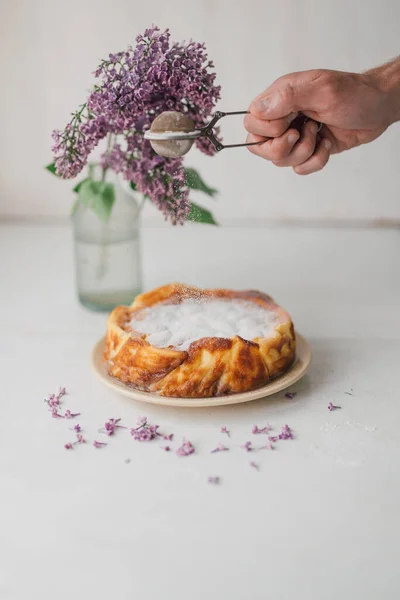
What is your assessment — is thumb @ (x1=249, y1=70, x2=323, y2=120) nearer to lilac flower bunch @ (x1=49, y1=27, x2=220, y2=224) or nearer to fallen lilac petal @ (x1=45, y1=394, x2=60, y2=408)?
lilac flower bunch @ (x1=49, y1=27, x2=220, y2=224)

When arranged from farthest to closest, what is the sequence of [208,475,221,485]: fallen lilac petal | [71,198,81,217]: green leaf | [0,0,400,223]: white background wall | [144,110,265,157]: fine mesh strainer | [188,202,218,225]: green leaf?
1. [0,0,400,223]: white background wall
2. [71,198,81,217]: green leaf
3. [188,202,218,225]: green leaf
4. [144,110,265,157]: fine mesh strainer
5. [208,475,221,485]: fallen lilac petal

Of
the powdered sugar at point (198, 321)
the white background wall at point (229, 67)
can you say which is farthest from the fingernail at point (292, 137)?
the white background wall at point (229, 67)

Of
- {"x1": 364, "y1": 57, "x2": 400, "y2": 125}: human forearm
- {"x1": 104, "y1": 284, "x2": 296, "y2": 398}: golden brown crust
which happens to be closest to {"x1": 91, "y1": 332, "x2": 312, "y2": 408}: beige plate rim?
{"x1": 104, "y1": 284, "x2": 296, "y2": 398}: golden brown crust

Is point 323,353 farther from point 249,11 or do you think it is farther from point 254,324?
point 249,11

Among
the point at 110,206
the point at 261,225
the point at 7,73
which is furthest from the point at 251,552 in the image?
the point at 7,73

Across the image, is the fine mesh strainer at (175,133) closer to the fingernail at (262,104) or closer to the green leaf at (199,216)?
the fingernail at (262,104)

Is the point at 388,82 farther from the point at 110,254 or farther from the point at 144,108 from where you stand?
the point at 110,254

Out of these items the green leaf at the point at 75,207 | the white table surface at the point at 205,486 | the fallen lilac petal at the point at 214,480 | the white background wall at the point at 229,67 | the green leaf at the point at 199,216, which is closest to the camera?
the white table surface at the point at 205,486

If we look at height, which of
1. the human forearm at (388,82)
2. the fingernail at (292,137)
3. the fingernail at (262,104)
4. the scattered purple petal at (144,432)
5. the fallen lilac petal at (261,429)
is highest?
the human forearm at (388,82)
